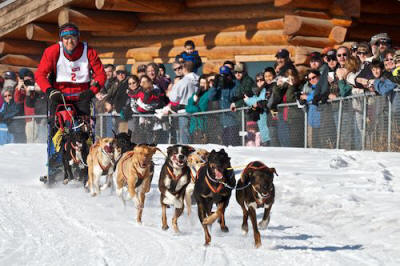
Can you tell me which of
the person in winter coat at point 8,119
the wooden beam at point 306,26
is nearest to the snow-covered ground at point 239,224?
the wooden beam at point 306,26

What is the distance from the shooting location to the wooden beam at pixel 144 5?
1828 centimetres

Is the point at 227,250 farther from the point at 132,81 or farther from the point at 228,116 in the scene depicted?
the point at 132,81

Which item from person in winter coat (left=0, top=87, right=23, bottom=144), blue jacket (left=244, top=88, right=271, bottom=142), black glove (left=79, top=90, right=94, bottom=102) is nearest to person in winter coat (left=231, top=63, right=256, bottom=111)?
blue jacket (left=244, top=88, right=271, bottom=142)

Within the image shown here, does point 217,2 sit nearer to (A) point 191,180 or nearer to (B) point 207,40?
(B) point 207,40

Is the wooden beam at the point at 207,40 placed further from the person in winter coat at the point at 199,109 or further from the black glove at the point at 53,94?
the black glove at the point at 53,94

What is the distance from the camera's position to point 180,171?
8.12 meters

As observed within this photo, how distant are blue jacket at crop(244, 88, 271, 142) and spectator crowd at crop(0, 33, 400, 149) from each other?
0.06ft

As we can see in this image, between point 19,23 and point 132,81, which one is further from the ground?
point 19,23

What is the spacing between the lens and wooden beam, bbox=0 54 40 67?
855 inches

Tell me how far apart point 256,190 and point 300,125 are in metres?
5.68

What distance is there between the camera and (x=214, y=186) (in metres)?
7.48

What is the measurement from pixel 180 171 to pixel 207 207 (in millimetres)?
636

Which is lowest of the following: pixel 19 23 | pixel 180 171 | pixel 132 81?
pixel 180 171

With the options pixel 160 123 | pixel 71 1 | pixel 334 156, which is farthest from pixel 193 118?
pixel 71 1
